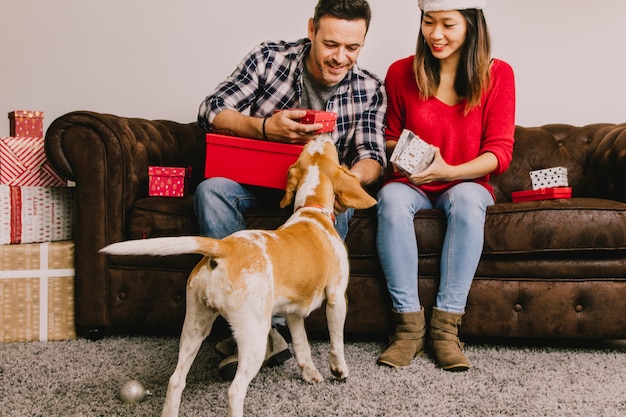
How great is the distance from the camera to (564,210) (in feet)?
6.49

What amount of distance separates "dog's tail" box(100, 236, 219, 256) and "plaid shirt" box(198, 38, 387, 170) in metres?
1.01

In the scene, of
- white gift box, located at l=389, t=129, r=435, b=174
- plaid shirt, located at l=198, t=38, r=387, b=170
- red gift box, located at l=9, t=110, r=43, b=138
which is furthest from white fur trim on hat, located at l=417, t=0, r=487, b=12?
red gift box, located at l=9, t=110, r=43, b=138

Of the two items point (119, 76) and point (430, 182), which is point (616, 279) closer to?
point (430, 182)

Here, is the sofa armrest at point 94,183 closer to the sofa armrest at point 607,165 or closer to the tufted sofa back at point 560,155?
the tufted sofa back at point 560,155

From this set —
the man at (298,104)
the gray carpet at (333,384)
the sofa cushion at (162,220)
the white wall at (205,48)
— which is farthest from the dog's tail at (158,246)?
the white wall at (205,48)

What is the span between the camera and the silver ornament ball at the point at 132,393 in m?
1.49

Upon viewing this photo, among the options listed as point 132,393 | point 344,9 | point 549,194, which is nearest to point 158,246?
point 132,393

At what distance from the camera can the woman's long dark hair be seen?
2.14 meters

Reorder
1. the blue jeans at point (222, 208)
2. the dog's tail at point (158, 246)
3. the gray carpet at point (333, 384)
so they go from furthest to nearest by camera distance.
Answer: the blue jeans at point (222, 208)
the gray carpet at point (333, 384)
the dog's tail at point (158, 246)

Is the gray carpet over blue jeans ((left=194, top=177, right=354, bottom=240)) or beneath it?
beneath

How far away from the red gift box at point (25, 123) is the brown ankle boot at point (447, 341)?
6.24ft

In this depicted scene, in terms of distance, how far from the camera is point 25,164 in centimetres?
219

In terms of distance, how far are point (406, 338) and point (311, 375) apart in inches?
15.8

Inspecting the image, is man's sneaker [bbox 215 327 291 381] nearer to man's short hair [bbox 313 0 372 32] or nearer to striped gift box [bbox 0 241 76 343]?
striped gift box [bbox 0 241 76 343]
